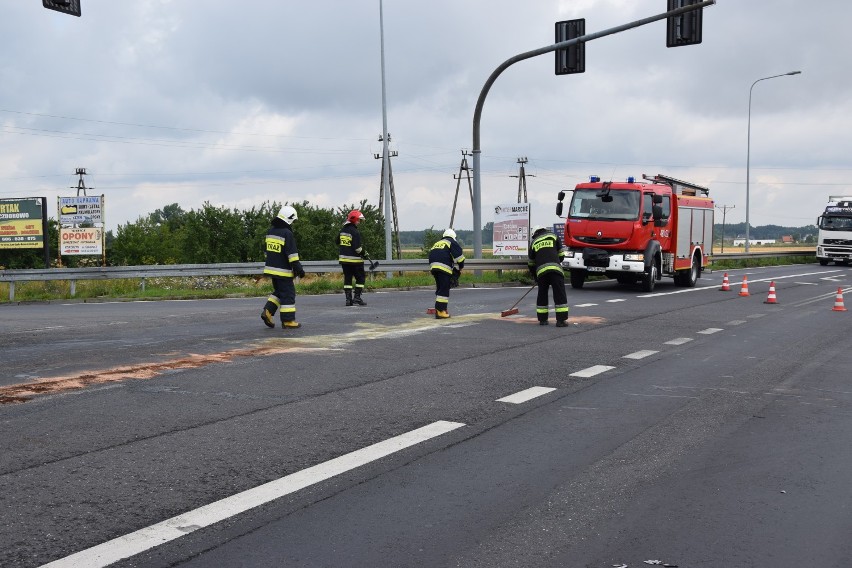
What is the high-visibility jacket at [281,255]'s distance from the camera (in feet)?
40.3

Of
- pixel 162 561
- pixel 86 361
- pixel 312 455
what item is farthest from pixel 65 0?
pixel 162 561

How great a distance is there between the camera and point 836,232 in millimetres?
42688

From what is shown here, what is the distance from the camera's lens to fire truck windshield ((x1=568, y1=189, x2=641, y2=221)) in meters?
20.2

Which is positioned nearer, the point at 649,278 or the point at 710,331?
the point at 710,331

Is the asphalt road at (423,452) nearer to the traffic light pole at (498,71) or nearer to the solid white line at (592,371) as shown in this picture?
the solid white line at (592,371)

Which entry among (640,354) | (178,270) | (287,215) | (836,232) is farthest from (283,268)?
(836,232)

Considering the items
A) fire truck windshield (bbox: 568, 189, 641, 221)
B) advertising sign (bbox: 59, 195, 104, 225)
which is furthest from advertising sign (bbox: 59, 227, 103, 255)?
fire truck windshield (bbox: 568, 189, 641, 221)

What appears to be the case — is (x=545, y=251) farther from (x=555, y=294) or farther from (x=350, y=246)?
(x=350, y=246)

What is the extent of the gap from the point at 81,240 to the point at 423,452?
66.4ft

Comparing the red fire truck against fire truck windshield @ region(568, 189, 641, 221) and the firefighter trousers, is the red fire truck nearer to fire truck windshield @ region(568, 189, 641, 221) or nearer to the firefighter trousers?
fire truck windshield @ region(568, 189, 641, 221)

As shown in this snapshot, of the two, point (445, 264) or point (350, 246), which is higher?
point (350, 246)

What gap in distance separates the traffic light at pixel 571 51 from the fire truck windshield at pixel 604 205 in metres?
3.33

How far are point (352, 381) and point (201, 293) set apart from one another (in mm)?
13683

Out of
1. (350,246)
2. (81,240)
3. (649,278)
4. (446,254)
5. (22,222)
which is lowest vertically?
(649,278)
